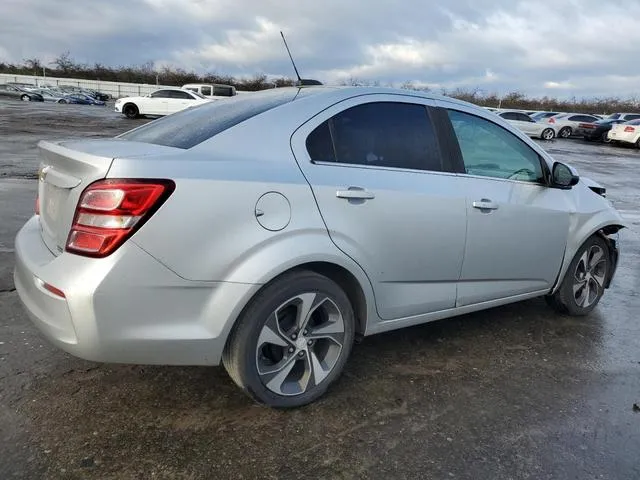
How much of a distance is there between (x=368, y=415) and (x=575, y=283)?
239 centimetres

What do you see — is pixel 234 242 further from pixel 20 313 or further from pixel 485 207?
pixel 20 313

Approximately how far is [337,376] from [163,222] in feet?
4.39

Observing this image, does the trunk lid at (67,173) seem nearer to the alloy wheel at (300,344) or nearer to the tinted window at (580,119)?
the alloy wheel at (300,344)

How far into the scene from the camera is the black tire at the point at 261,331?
2.63 m

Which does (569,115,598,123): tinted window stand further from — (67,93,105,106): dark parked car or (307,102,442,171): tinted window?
(67,93,105,106): dark parked car

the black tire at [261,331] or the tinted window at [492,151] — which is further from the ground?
the tinted window at [492,151]

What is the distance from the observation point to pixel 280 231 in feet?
8.64

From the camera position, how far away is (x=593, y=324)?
4410 millimetres

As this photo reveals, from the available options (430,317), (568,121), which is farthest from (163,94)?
(430,317)

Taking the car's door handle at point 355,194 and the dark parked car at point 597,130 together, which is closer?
the car's door handle at point 355,194

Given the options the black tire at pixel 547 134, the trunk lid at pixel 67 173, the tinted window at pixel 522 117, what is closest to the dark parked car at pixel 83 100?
the tinted window at pixel 522 117

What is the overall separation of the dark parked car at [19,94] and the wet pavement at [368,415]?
54.0 metres

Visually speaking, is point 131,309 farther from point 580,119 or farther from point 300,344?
point 580,119

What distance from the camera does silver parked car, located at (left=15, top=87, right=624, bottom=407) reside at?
2.38m
